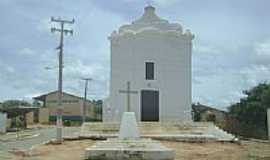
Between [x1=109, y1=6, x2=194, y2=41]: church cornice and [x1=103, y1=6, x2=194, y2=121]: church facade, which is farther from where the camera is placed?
[x1=109, y1=6, x2=194, y2=41]: church cornice

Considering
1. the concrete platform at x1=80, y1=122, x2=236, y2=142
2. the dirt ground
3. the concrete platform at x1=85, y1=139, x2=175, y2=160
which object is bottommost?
the dirt ground

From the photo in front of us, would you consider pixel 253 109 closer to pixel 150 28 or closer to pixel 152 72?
pixel 152 72

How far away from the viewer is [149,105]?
32.1 m

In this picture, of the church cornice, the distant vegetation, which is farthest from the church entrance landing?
the distant vegetation

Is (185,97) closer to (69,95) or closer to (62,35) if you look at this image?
(62,35)

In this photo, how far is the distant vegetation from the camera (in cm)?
3312

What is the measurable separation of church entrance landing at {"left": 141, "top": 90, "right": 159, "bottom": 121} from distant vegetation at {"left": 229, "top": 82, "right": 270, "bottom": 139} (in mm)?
6003

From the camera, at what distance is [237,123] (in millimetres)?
33594

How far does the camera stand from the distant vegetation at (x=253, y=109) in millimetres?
33125

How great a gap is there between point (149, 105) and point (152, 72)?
7.38 ft

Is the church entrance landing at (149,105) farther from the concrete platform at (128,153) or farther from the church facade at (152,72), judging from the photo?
the concrete platform at (128,153)

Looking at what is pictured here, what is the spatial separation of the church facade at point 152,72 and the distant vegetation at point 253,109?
473 centimetres

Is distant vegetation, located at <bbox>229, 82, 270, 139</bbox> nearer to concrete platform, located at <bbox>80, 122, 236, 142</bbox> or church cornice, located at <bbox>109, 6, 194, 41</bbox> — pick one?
concrete platform, located at <bbox>80, 122, 236, 142</bbox>

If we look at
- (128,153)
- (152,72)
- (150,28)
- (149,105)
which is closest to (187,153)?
(128,153)
